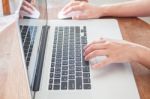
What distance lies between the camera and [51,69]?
93cm

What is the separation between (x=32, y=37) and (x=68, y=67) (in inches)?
6.1

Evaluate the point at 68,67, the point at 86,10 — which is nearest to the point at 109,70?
the point at 68,67

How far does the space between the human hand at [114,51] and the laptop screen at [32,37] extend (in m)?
0.17

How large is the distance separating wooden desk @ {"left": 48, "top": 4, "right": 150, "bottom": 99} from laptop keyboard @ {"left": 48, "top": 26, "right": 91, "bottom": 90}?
16cm

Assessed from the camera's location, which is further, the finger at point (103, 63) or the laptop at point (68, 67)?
the finger at point (103, 63)

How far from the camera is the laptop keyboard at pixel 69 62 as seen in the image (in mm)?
852

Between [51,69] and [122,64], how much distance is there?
24 centimetres

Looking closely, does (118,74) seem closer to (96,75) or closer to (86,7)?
(96,75)

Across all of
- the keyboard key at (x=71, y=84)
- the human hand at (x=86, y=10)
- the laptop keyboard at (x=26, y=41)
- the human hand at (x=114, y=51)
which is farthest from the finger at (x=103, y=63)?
the human hand at (x=86, y=10)

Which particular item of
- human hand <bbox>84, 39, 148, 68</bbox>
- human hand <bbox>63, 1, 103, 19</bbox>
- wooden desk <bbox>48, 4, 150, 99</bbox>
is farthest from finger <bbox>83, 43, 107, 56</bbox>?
human hand <bbox>63, 1, 103, 19</bbox>

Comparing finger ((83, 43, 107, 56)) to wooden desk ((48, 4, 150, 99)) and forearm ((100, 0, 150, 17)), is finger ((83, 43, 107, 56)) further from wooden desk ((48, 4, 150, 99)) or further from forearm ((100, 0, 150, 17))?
forearm ((100, 0, 150, 17))

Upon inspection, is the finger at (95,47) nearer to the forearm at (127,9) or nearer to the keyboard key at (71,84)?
the keyboard key at (71,84)

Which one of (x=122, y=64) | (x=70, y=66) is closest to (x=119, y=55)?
(x=122, y=64)

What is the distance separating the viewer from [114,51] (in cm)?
95
